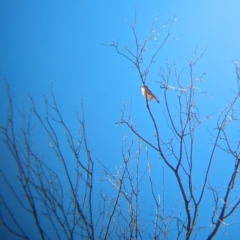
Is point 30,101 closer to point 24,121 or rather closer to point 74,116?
point 24,121

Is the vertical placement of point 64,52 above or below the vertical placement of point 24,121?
above

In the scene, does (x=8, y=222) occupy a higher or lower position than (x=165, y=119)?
lower

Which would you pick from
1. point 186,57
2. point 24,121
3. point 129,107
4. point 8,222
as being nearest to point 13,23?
point 24,121

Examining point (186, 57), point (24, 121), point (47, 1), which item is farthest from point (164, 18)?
point (24, 121)

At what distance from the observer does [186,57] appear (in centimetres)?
219

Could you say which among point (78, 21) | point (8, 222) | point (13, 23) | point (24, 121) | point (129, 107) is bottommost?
point (8, 222)

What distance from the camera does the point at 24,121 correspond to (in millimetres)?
2213

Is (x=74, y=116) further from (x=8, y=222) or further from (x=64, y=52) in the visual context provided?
(x=8, y=222)

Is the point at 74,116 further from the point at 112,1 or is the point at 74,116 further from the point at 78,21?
the point at 112,1

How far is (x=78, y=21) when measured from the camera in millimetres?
2254

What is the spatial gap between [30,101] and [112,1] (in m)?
0.79

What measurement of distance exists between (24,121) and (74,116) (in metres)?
0.30

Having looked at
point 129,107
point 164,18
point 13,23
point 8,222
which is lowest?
point 8,222

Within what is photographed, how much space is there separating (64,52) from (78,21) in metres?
0.21
